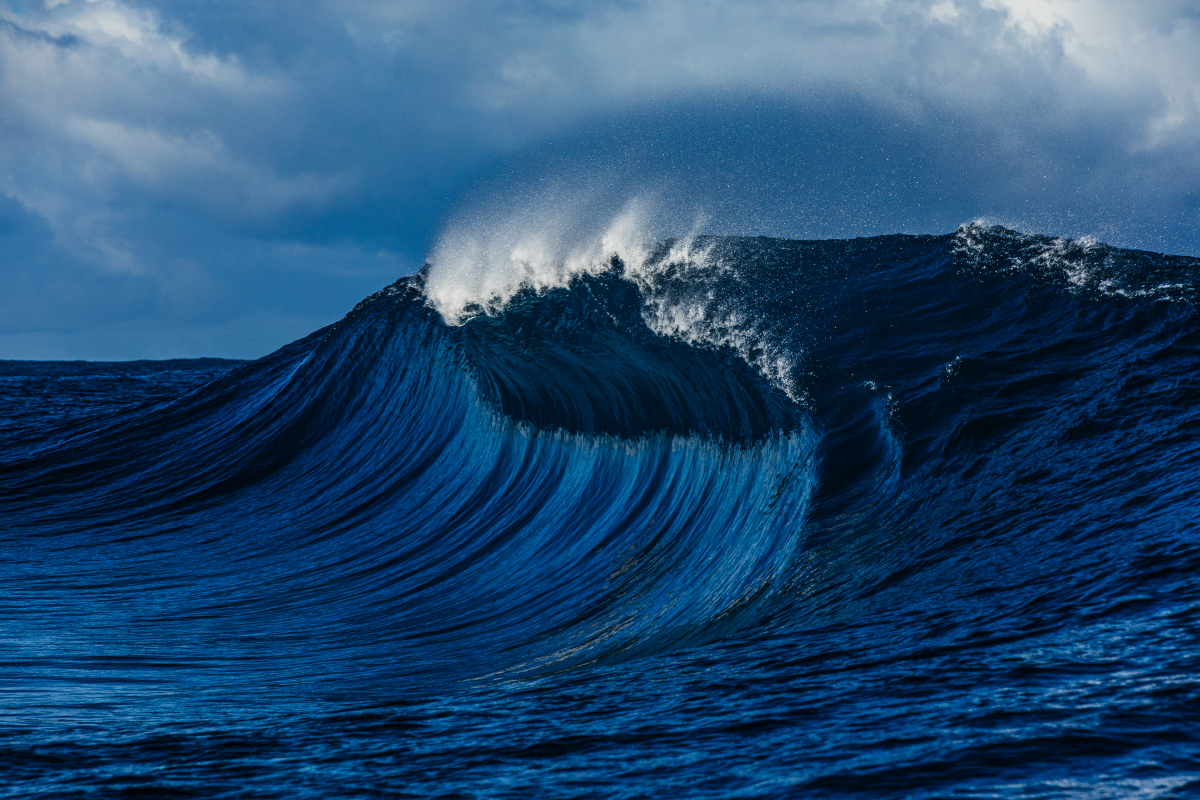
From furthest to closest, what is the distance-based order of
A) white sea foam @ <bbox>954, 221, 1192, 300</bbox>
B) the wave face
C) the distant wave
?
Result: white sea foam @ <bbox>954, 221, 1192, 300</bbox>
the distant wave
the wave face

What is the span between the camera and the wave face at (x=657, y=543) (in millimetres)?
2898

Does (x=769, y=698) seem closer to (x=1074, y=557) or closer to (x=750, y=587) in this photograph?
(x=1074, y=557)

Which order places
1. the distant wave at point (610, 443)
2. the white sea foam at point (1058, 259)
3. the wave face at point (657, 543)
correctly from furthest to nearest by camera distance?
the white sea foam at point (1058, 259), the distant wave at point (610, 443), the wave face at point (657, 543)

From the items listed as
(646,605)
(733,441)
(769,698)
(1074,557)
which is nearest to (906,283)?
(733,441)

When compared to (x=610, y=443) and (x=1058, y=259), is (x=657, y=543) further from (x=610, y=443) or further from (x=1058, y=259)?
(x=1058, y=259)

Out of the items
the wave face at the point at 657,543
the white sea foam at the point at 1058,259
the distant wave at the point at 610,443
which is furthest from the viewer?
the white sea foam at the point at 1058,259

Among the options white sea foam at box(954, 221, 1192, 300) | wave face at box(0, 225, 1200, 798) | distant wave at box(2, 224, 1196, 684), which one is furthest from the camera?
white sea foam at box(954, 221, 1192, 300)

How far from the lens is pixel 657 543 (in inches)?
290

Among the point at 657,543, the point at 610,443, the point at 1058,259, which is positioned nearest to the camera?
the point at 657,543

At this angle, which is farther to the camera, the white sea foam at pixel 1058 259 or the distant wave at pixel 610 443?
the white sea foam at pixel 1058 259

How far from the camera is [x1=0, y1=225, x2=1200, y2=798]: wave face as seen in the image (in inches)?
114

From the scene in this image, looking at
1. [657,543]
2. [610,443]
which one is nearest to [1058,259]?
[610,443]

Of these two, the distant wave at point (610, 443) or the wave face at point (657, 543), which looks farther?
the distant wave at point (610, 443)

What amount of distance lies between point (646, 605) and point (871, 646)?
8.85 ft
